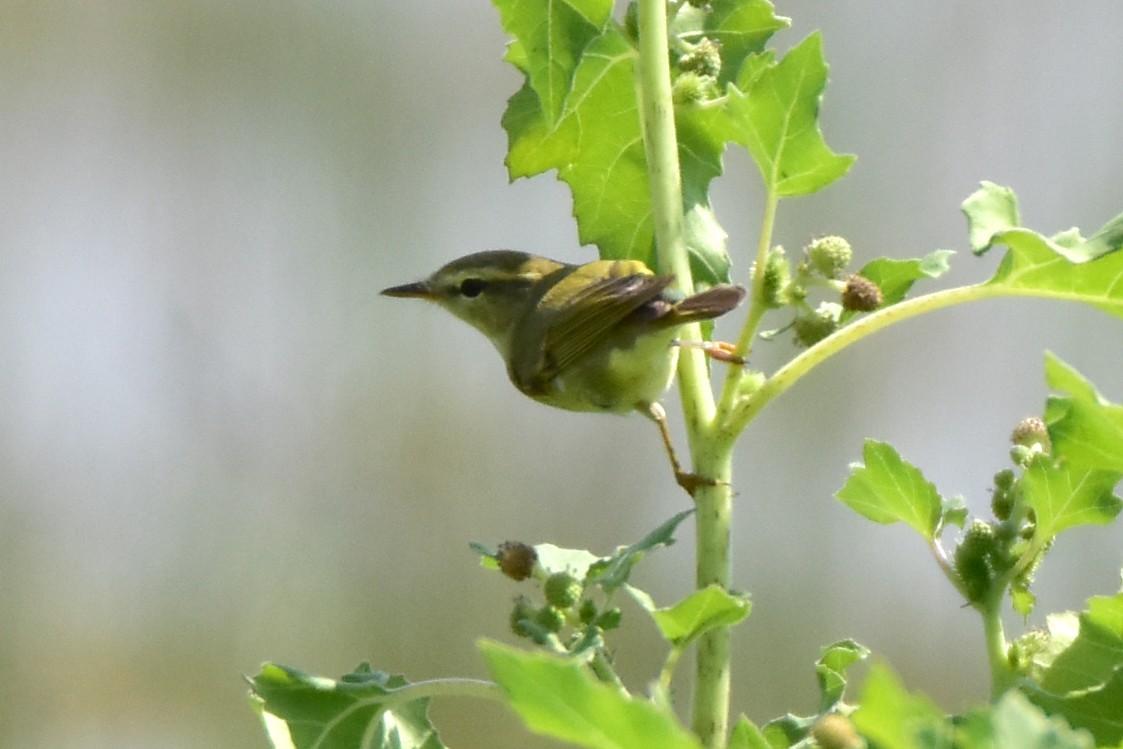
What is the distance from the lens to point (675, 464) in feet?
3.64

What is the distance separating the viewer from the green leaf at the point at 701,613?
25.6 inches

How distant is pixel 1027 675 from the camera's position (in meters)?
0.77

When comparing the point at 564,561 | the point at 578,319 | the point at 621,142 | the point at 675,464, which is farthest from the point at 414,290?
the point at 564,561

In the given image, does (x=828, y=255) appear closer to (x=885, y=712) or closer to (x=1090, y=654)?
(x=1090, y=654)

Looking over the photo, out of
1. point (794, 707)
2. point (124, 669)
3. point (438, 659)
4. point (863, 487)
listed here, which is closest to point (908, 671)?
point (794, 707)

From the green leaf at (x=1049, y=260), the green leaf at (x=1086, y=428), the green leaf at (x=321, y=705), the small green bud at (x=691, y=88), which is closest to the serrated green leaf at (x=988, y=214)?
the green leaf at (x=1049, y=260)

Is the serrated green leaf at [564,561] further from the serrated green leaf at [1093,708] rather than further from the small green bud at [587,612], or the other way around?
the serrated green leaf at [1093,708]

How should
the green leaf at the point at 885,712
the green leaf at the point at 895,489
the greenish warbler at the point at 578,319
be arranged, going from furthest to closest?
the greenish warbler at the point at 578,319 < the green leaf at the point at 895,489 < the green leaf at the point at 885,712

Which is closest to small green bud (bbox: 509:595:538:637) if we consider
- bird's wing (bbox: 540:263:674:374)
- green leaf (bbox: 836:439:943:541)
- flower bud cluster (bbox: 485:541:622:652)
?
flower bud cluster (bbox: 485:541:622:652)

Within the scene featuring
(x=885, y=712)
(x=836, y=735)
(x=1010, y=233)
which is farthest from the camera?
(x=1010, y=233)

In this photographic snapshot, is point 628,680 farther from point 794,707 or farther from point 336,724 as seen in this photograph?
point 336,724

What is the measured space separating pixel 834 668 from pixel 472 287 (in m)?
1.05

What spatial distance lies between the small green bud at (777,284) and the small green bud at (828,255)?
16mm

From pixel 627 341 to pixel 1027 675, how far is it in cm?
66
